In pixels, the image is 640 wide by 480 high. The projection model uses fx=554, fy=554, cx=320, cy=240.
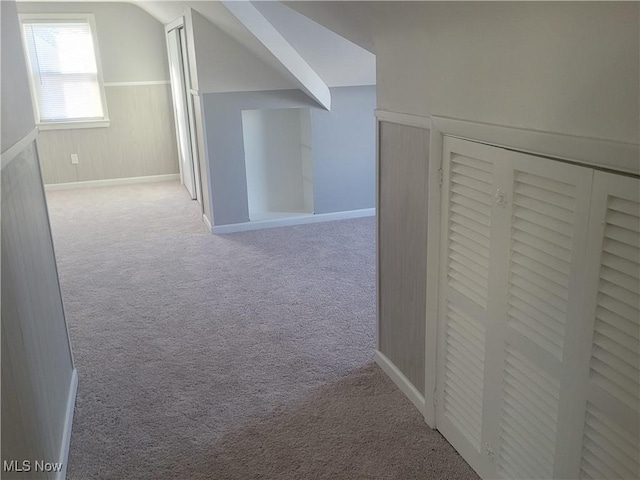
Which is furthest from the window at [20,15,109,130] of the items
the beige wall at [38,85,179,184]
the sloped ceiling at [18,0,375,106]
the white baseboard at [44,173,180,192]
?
the sloped ceiling at [18,0,375,106]

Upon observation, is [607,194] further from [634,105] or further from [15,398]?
[15,398]

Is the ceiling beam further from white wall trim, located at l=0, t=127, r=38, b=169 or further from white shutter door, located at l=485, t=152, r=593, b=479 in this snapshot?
white shutter door, located at l=485, t=152, r=593, b=479

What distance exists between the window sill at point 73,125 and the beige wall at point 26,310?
14.4 feet

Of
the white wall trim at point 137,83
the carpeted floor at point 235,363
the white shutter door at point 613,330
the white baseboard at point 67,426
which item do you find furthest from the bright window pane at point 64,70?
the white shutter door at point 613,330

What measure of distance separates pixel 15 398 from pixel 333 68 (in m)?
3.30

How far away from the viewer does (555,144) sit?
1.33 metres

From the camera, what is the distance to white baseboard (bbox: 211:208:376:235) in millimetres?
4711

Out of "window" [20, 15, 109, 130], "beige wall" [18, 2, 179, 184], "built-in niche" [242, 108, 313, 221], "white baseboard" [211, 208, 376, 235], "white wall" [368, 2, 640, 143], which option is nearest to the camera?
"white wall" [368, 2, 640, 143]

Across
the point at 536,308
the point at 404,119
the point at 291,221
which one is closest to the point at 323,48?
the point at 291,221

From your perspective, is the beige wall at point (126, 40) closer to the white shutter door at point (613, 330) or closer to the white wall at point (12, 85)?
the white wall at point (12, 85)

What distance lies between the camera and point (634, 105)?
1105 mm

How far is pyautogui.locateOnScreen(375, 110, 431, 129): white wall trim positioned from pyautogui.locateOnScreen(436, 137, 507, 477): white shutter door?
16cm

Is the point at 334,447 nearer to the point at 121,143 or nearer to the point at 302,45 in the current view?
the point at 302,45

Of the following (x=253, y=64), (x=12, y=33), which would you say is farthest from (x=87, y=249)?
(x=12, y=33)
